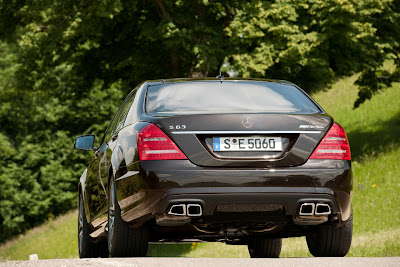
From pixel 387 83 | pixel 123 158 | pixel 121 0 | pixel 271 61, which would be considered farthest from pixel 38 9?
pixel 123 158

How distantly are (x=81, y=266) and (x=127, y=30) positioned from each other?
59.5 ft

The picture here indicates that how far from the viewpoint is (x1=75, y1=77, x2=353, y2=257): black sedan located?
5.91m

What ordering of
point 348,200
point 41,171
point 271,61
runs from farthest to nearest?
1. point 41,171
2. point 271,61
3. point 348,200

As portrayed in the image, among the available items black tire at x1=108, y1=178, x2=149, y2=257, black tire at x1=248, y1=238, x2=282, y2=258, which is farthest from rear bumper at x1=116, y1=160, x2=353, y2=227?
black tire at x1=248, y1=238, x2=282, y2=258

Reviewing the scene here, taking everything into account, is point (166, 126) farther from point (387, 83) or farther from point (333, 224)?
point (387, 83)

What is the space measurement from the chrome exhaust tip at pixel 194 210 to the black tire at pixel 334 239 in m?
1.30

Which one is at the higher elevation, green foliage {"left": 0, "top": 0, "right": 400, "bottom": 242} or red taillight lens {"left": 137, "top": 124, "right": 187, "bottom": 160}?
red taillight lens {"left": 137, "top": 124, "right": 187, "bottom": 160}

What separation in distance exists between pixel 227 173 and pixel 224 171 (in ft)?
0.09

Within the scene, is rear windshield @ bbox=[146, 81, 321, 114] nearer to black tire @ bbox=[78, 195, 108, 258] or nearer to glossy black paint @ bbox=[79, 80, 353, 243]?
glossy black paint @ bbox=[79, 80, 353, 243]

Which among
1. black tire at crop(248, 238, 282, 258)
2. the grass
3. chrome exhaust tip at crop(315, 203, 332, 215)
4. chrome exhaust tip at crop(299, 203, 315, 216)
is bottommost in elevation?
the grass

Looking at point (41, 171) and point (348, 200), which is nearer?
point (348, 200)

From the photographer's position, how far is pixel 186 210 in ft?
19.5

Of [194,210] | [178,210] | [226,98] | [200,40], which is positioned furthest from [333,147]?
[200,40]

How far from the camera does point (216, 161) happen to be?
233 inches
